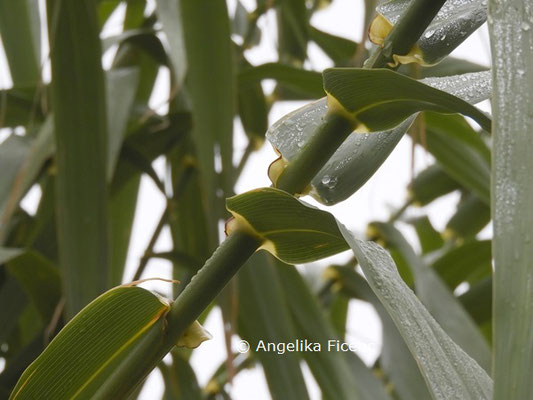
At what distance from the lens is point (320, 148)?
166mm

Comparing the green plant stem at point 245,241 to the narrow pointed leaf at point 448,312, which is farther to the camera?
the narrow pointed leaf at point 448,312

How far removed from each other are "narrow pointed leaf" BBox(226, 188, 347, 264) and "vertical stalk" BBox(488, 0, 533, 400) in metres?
0.06

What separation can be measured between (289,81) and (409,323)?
311 mm

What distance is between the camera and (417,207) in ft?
2.26

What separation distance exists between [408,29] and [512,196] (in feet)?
0.22

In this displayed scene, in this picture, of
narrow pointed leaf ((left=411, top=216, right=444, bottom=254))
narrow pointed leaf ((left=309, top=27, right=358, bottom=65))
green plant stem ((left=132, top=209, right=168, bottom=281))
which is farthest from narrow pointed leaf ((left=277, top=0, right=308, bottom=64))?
narrow pointed leaf ((left=411, top=216, right=444, bottom=254))

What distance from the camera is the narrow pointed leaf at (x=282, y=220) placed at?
0.57ft

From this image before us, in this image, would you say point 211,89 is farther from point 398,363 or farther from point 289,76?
point 398,363

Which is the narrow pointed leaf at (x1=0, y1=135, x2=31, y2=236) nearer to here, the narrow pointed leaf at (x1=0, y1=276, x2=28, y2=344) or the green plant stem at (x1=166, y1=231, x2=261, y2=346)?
the narrow pointed leaf at (x1=0, y1=276, x2=28, y2=344)

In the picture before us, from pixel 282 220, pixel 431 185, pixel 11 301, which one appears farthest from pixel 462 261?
pixel 282 220

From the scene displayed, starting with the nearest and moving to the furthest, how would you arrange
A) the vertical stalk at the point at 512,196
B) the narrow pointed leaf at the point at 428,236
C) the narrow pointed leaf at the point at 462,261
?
the vertical stalk at the point at 512,196
the narrow pointed leaf at the point at 462,261
the narrow pointed leaf at the point at 428,236

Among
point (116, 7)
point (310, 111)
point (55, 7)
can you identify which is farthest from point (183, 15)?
point (116, 7)

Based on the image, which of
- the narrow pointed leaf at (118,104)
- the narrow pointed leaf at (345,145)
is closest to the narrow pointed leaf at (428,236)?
the narrow pointed leaf at (118,104)

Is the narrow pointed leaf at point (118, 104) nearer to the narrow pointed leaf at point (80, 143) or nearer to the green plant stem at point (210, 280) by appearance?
the narrow pointed leaf at point (80, 143)
